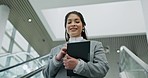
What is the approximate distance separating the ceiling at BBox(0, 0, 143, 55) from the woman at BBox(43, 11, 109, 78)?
20.6 ft

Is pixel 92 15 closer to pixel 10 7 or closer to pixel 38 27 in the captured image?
pixel 38 27

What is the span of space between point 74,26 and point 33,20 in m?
7.86

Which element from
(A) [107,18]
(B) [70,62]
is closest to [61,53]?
(B) [70,62]

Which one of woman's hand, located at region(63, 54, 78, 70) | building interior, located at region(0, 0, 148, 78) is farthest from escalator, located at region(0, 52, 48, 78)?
woman's hand, located at region(63, 54, 78, 70)

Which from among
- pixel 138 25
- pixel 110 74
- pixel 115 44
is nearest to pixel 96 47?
pixel 138 25

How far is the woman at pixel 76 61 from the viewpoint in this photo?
146cm

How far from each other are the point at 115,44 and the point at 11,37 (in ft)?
16.0

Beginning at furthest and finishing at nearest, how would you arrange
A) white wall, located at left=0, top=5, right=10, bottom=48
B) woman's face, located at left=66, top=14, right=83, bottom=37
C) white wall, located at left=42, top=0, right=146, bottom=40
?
white wall, located at left=42, top=0, right=146, bottom=40 → white wall, located at left=0, top=5, right=10, bottom=48 → woman's face, located at left=66, top=14, right=83, bottom=37

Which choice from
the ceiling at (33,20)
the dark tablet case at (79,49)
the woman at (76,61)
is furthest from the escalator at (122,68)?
the ceiling at (33,20)

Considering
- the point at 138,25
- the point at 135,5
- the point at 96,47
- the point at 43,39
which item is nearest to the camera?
the point at 96,47

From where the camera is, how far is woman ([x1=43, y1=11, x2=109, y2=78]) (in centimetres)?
146

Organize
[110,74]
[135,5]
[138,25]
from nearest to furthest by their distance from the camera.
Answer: [135,5], [138,25], [110,74]

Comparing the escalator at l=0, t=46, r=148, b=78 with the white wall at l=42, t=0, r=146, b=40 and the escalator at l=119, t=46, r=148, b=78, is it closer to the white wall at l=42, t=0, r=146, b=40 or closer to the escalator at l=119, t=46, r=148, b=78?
the escalator at l=119, t=46, r=148, b=78

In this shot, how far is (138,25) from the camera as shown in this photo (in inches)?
406
